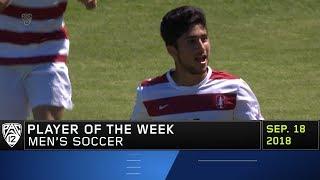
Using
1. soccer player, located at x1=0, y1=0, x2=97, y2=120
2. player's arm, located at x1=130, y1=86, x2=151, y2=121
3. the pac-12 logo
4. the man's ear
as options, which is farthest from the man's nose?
soccer player, located at x1=0, y1=0, x2=97, y2=120

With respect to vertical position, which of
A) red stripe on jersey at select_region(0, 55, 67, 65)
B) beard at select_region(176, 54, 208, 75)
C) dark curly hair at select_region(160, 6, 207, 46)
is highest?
dark curly hair at select_region(160, 6, 207, 46)

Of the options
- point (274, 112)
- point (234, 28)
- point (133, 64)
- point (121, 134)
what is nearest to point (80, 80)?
point (133, 64)

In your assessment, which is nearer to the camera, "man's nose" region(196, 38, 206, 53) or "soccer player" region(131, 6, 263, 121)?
"soccer player" region(131, 6, 263, 121)

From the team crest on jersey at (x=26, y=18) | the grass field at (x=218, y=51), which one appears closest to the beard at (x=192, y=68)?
the team crest on jersey at (x=26, y=18)

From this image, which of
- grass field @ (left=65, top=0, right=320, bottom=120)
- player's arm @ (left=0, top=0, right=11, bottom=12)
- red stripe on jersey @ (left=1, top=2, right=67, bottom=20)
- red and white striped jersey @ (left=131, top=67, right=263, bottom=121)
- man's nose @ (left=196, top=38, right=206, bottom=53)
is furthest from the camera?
grass field @ (left=65, top=0, right=320, bottom=120)

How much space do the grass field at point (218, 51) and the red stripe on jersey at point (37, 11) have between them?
3802mm

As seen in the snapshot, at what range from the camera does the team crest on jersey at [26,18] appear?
660 cm

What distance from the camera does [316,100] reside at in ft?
37.3

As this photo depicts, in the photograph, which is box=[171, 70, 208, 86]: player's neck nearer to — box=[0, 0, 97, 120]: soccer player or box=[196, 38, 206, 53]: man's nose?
box=[196, 38, 206, 53]: man's nose

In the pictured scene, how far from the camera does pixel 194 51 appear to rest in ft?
17.0

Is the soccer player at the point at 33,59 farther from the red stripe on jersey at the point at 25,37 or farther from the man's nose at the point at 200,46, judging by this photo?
the man's nose at the point at 200,46

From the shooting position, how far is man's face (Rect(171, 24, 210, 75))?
516 centimetres

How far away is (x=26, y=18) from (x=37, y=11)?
9 centimetres

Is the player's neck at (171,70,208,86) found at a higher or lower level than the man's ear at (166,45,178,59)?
lower
